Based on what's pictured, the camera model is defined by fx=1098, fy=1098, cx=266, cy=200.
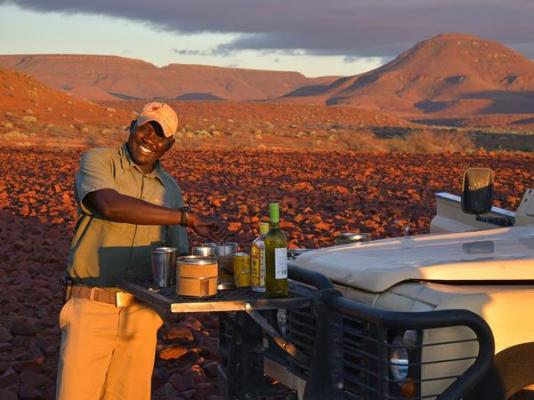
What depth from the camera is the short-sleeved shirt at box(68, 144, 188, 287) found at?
16.5 feet

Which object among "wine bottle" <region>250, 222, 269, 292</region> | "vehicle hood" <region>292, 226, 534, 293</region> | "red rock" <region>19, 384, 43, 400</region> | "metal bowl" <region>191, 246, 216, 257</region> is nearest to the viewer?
"vehicle hood" <region>292, 226, 534, 293</region>

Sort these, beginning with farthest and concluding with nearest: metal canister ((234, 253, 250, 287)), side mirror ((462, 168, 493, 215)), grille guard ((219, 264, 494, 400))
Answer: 1. side mirror ((462, 168, 493, 215))
2. metal canister ((234, 253, 250, 287))
3. grille guard ((219, 264, 494, 400))

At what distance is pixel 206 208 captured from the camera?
61.7ft

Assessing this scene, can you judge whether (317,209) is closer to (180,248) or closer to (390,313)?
(180,248)

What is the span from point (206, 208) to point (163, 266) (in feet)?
46.2

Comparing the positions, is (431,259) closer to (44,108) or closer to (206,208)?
(206,208)

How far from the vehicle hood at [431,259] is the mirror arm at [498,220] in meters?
0.89

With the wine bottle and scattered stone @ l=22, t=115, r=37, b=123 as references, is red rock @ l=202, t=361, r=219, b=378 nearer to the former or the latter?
the wine bottle

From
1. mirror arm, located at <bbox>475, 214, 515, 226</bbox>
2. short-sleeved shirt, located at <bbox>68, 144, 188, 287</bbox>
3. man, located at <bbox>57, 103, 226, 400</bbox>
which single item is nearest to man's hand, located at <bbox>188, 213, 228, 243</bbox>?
man, located at <bbox>57, 103, 226, 400</bbox>

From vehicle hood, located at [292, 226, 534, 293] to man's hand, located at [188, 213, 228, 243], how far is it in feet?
1.26

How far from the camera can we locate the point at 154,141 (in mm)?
5133

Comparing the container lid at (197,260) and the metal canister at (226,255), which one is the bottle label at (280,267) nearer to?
the container lid at (197,260)

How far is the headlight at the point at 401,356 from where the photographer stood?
389cm

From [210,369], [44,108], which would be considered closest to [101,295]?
[210,369]
